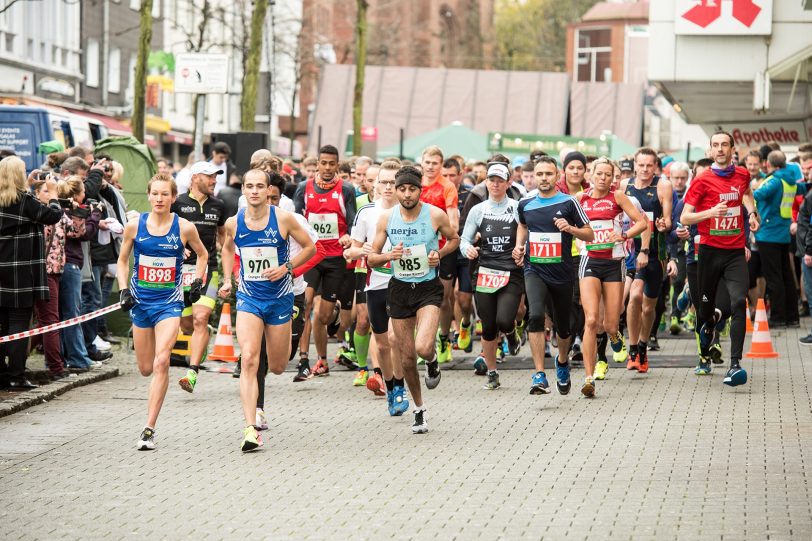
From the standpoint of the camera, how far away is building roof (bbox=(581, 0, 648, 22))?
95869mm

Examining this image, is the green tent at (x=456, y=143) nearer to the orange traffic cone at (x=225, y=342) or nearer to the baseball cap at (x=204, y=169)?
Result: the orange traffic cone at (x=225, y=342)

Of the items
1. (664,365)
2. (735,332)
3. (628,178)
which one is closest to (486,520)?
(735,332)

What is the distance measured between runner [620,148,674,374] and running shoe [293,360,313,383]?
308 centimetres

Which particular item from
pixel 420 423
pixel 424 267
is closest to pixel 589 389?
pixel 420 423

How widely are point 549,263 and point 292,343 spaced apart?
223 centimetres

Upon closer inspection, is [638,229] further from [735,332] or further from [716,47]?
[716,47]

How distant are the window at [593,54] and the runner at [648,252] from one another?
8180 cm

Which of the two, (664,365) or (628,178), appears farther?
(628,178)

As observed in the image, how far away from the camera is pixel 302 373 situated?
1402 cm

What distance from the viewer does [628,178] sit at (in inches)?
627

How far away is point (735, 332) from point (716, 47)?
46.7 feet

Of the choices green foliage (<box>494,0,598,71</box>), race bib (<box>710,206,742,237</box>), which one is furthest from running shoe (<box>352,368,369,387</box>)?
green foliage (<box>494,0,598,71</box>)

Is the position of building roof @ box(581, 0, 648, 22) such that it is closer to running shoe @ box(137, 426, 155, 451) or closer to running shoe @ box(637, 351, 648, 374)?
running shoe @ box(637, 351, 648, 374)

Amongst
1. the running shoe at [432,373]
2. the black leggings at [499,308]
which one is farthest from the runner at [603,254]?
the running shoe at [432,373]
